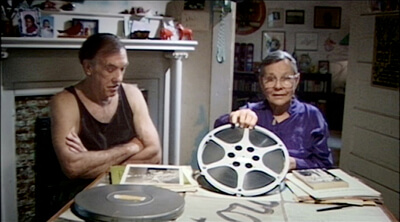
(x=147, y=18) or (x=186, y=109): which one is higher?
(x=147, y=18)

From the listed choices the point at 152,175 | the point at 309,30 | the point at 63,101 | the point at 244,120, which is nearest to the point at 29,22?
the point at 63,101

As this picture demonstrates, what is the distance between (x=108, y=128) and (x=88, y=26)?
1.41ft

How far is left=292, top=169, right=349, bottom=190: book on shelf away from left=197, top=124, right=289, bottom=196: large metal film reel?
83 millimetres

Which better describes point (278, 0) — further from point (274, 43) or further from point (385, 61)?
point (385, 61)

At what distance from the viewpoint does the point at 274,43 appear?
235cm

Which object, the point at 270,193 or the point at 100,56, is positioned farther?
the point at 100,56

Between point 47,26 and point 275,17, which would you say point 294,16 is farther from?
point 47,26

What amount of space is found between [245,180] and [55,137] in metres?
0.86

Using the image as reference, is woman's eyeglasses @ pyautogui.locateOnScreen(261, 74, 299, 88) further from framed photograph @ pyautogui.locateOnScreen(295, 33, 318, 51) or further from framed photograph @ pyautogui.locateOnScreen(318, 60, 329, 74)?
framed photograph @ pyautogui.locateOnScreen(318, 60, 329, 74)

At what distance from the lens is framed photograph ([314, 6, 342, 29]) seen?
2568 millimetres

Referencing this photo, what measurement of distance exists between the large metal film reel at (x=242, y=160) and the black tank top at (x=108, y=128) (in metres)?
0.57

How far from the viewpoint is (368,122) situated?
10.1 feet

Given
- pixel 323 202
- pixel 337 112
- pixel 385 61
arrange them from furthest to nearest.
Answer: pixel 337 112
pixel 385 61
pixel 323 202

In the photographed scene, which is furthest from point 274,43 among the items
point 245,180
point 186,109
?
point 245,180
